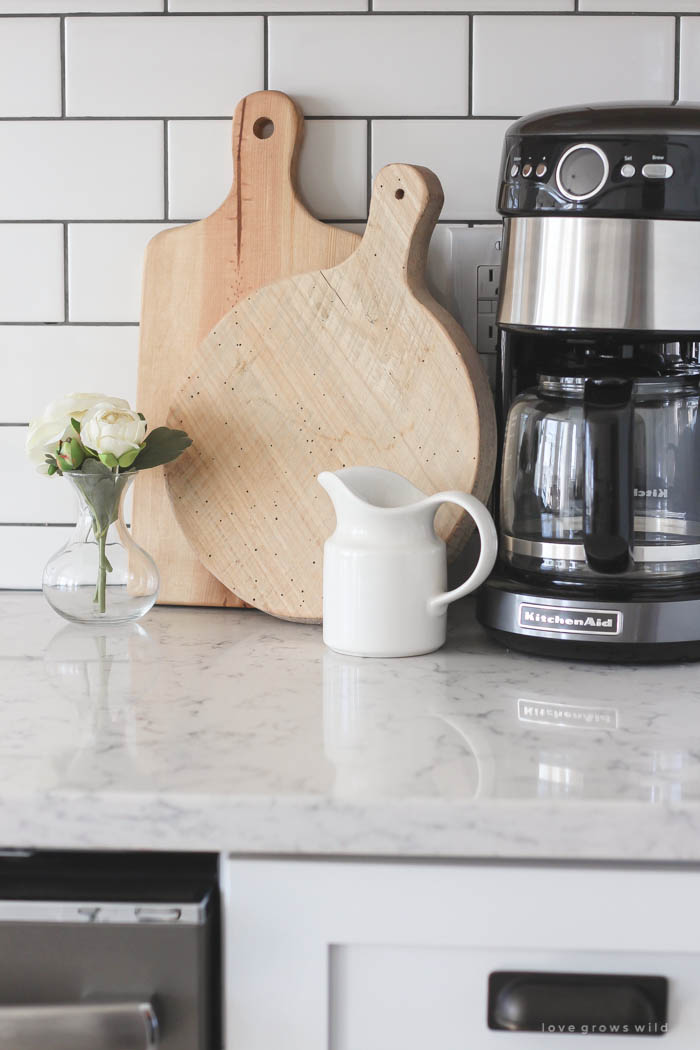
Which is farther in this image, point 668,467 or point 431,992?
point 668,467

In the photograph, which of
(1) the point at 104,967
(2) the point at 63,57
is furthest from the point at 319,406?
(1) the point at 104,967

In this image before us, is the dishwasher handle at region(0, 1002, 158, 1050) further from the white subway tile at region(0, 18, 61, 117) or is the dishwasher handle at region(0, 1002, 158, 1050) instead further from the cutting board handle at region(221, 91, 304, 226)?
the white subway tile at region(0, 18, 61, 117)

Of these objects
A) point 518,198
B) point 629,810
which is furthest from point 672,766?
point 518,198

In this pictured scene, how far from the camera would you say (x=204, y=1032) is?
0.68 metres

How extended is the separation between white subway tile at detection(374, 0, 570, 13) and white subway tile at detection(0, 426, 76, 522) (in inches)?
24.0

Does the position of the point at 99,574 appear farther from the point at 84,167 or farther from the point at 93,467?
the point at 84,167

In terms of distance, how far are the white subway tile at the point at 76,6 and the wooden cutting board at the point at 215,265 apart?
0.53ft

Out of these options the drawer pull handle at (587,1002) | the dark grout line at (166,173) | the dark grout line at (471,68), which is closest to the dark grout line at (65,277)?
the dark grout line at (166,173)

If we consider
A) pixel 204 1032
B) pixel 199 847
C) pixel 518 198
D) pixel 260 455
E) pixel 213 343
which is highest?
pixel 518 198

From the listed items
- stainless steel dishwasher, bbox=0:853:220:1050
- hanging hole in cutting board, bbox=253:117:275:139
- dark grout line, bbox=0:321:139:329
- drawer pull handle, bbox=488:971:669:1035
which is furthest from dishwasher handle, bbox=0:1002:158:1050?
hanging hole in cutting board, bbox=253:117:275:139

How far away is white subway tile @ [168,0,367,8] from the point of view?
3.72 feet

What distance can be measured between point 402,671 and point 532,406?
267mm

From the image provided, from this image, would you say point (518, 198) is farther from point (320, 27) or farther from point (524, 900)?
point (524, 900)

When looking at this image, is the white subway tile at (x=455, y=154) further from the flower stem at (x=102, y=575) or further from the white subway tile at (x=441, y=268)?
the flower stem at (x=102, y=575)
